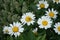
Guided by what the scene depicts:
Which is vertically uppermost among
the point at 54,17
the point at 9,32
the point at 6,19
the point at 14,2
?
the point at 14,2

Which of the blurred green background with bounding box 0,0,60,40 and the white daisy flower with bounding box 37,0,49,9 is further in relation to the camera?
the white daisy flower with bounding box 37,0,49,9

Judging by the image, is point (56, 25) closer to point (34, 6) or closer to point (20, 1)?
point (34, 6)

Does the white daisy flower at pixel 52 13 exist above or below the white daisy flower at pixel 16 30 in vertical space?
above

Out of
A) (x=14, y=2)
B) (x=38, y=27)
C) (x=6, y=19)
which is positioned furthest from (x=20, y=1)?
(x=38, y=27)

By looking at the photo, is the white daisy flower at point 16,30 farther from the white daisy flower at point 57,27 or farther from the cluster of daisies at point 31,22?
the white daisy flower at point 57,27

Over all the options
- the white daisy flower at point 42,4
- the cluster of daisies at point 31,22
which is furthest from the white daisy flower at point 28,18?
the white daisy flower at point 42,4

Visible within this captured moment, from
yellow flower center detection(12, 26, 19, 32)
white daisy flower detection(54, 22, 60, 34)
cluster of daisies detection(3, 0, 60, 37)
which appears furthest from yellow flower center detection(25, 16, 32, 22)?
white daisy flower detection(54, 22, 60, 34)

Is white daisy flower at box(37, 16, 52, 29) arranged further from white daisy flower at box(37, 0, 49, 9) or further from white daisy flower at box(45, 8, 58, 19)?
white daisy flower at box(37, 0, 49, 9)
